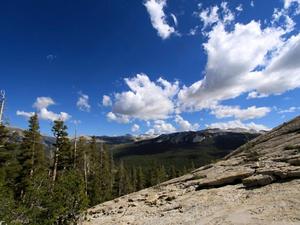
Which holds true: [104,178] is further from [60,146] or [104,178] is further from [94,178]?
[60,146]

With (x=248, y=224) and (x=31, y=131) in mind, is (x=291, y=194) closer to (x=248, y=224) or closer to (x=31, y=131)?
(x=248, y=224)

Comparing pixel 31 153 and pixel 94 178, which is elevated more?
pixel 31 153

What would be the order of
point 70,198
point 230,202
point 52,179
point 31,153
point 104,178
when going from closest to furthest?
point 70,198, point 230,202, point 52,179, point 31,153, point 104,178

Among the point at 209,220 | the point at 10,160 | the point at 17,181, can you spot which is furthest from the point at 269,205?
the point at 17,181

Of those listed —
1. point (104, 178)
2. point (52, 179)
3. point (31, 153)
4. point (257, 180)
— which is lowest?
point (257, 180)

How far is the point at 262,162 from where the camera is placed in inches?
1027

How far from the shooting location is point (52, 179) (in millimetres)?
36656

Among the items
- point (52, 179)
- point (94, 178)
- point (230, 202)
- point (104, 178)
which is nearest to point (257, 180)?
point (230, 202)

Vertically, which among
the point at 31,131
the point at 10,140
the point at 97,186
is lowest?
the point at 97,186

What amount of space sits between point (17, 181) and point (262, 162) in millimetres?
31473

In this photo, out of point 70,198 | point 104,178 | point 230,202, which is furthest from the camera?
point 104,178

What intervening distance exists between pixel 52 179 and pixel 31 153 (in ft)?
25.8

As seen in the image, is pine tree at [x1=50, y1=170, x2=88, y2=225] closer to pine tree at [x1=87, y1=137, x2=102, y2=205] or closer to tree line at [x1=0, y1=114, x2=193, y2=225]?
tree line at [x1=0, y1=114, x2=193, y2=225]

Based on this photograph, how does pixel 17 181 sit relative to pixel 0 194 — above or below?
above
